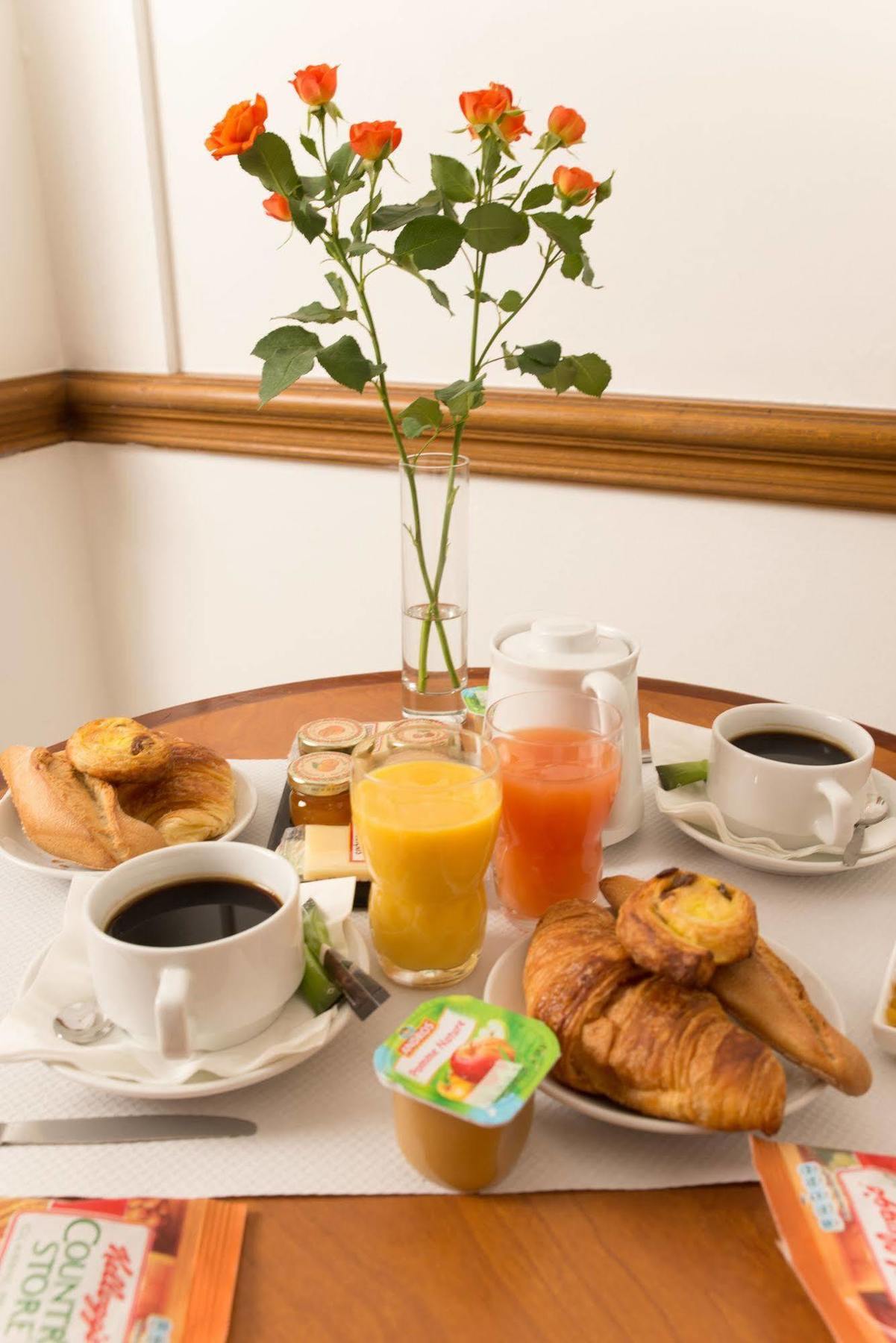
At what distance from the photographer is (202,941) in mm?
635

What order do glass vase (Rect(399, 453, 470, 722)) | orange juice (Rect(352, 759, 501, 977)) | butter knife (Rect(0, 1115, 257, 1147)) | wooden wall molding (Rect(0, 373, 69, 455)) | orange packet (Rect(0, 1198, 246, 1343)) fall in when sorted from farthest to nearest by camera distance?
wooden wall molding (Rect(0, 373, 69, 455)) → glass vase (Rect(399, 453, 470, 722)) → orange juice (Rect(352, 759, 501, 977)) → butter knife (Rect(0, 1115, 257, 1147)) → orange packet (Rect(0, 1198, 246, 1343))

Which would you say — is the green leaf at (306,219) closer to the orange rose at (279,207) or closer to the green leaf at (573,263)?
the orange rose at (279,207)

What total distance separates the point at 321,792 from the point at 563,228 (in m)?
0.47

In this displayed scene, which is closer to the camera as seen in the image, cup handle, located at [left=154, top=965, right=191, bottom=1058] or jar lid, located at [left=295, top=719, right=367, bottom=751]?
cup handle, located at [left=154, top=965, right=191, bottom=1058]

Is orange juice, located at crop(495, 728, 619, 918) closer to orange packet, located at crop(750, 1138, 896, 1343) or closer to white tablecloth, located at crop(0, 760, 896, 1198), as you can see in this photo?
white tablecloth, located at crop(0, 760, 896, 1198)

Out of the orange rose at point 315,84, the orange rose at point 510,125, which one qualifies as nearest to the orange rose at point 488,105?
the orange rose at point 510,125

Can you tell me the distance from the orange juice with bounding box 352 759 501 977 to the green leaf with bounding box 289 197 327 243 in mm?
397

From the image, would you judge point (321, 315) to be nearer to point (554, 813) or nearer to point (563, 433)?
point (554, 813)

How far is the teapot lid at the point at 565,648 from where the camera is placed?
823mm

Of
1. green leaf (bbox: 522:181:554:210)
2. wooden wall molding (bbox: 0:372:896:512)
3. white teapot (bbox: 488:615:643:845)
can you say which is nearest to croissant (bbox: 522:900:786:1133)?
white teapot (bbox: 488:615:643:845)

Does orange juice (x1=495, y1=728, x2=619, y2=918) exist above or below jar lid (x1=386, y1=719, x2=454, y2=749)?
below

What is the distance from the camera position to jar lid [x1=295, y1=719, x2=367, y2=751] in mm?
915

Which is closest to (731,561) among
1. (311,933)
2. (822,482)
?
(822,482)

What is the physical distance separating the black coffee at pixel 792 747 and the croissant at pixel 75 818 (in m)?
0.47
